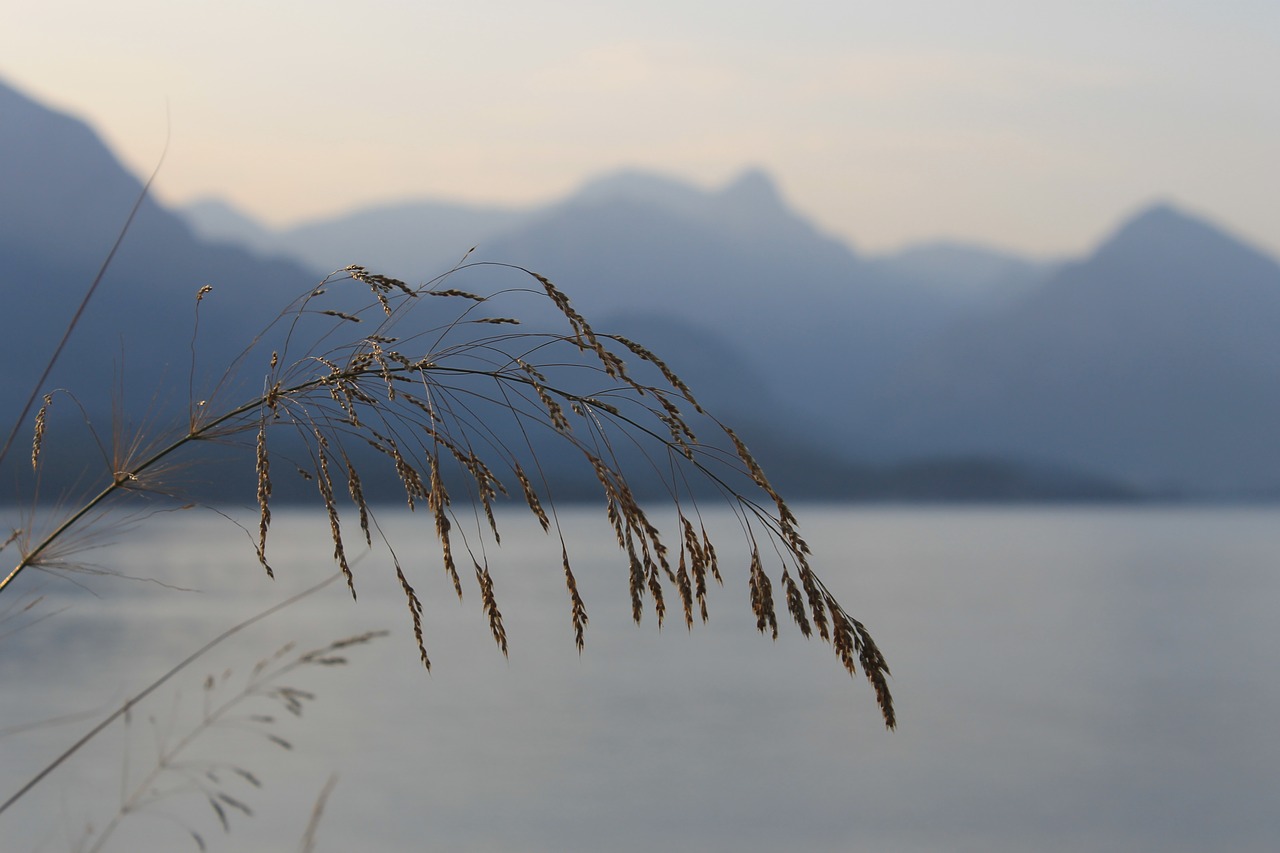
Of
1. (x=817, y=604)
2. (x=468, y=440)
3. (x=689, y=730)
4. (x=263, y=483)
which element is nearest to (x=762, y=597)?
(x=817, y=604)

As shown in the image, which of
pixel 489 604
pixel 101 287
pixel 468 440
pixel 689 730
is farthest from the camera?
pixel 101 287

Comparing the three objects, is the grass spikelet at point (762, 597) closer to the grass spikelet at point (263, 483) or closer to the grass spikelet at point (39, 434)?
the grass spikelet at point (263, 483)

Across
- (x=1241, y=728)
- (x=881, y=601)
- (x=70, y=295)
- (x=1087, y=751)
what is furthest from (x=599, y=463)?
(x=70, y=295)

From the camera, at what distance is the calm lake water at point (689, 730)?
58.0 ft

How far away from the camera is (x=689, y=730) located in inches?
926

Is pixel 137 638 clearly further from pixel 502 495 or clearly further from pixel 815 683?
pixel 502 495

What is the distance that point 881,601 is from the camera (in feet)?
147

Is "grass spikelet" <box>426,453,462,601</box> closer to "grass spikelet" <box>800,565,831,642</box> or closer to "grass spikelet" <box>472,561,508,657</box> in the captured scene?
"grass spikelet" <box>472,561,508,657</box>

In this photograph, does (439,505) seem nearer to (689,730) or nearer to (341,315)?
(341,315)

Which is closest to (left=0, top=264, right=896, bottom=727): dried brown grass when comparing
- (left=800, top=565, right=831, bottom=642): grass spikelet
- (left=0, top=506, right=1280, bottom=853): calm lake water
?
(left=800, top=565, right=831, bottom=642): grass spikelet

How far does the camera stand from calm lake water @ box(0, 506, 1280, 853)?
17688mm

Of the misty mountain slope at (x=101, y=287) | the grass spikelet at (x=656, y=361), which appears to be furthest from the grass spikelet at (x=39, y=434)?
the misty mountain slope at (x=101, y=287)

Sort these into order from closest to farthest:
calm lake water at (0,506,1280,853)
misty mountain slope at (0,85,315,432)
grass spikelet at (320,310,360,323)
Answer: grass spikelet at (320,310,360,323)
calm lake water at (0,506,1280,853)
misty mountain slope at (0,85,315,432)

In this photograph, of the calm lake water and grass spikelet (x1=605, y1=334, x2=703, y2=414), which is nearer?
grass spikelet (x1=605, y1=334, x2=703, y2=414)
